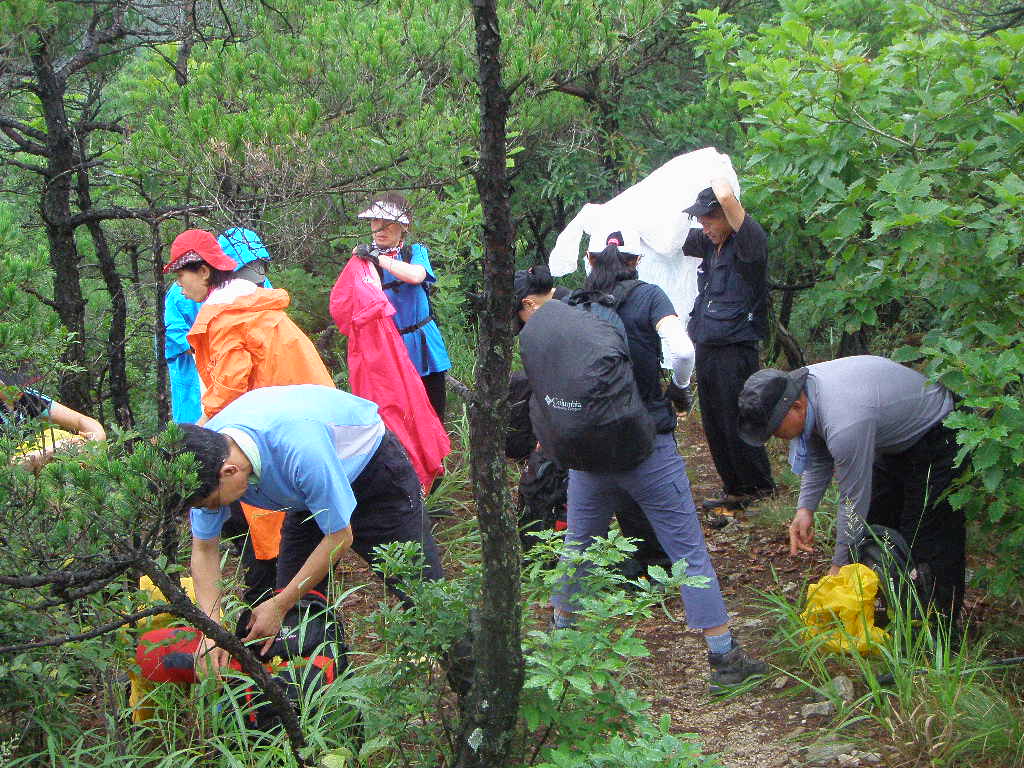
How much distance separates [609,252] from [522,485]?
55.6 inches

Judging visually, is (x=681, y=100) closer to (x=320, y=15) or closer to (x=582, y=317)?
(x=320, y=15)

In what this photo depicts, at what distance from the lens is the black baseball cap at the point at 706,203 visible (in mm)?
5219

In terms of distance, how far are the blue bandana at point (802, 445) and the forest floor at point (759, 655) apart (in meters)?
0.64

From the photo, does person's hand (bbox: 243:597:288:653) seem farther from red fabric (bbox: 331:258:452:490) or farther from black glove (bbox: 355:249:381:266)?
black glove (bbox: 355:249:381:266)

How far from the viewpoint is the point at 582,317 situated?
3.81m

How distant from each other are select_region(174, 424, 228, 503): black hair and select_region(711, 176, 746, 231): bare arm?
322cm

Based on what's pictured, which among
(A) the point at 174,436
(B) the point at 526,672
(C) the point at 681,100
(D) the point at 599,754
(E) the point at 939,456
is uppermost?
(C) the point at 681,100

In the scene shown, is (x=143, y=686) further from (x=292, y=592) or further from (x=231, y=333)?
(x=231, y=333)

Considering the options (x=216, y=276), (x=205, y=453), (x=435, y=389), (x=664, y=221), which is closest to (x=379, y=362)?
(x=435, y=389)

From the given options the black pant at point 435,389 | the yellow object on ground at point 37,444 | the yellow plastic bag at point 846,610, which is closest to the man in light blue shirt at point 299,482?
the yellow object on ground at point 37,444

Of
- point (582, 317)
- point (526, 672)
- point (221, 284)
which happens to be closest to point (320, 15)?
point (221, 284)

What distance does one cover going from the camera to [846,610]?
3844 mm

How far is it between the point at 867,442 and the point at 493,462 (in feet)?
5.84

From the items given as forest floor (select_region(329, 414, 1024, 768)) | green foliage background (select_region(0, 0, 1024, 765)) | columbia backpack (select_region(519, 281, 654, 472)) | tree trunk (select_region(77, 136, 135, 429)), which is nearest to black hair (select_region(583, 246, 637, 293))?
columbia backpack (select_region(519, 281, 654, 472))
